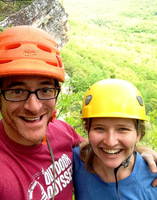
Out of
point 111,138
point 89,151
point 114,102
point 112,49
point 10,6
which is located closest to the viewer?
point 111,138

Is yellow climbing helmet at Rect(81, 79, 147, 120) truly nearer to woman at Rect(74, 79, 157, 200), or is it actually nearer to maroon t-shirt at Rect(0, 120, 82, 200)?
woman at Rect(74, 79, 157, 200)

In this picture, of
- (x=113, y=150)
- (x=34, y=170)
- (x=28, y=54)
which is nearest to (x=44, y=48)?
(x=28, y=54)

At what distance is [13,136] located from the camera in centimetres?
250

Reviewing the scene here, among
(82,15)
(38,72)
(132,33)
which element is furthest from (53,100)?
(82,15)

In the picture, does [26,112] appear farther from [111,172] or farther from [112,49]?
[112,49]

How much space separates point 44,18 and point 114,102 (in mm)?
9227

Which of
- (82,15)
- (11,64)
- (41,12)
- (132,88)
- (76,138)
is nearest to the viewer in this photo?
(11,64)

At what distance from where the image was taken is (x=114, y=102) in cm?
296

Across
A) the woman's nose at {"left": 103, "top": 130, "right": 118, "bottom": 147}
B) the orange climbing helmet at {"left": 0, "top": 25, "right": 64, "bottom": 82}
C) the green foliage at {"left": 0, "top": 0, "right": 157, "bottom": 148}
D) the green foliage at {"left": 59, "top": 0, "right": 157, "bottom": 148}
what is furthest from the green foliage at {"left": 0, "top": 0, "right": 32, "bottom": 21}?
the woman's nose at {"left": 103, "top": 130, "right": 118, "bottom": 147}

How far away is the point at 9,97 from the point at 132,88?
122 cm

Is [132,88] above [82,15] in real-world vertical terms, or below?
below

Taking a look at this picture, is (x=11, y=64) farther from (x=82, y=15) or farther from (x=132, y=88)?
(x=82, y=15)

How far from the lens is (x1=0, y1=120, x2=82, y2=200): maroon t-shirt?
2324 millimetres

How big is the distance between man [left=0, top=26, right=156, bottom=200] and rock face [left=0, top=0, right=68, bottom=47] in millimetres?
6517
